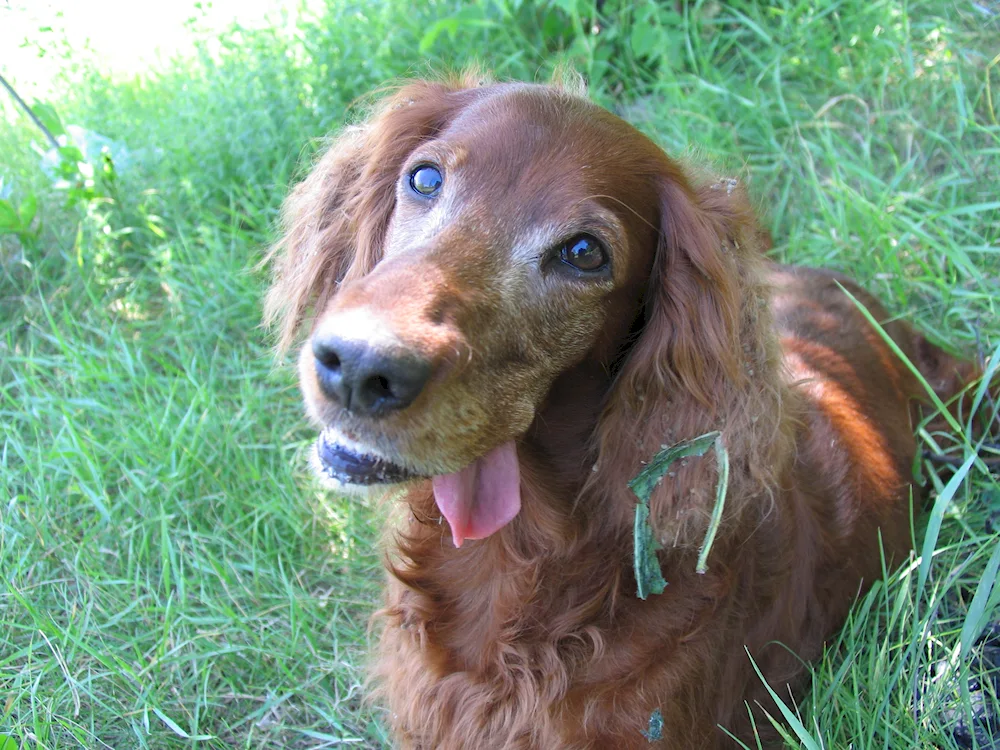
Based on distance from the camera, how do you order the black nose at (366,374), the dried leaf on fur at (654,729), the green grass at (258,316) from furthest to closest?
the green grass at (258,316)
the dried leaf on fur at (654,729)
the black nose at (366,374)

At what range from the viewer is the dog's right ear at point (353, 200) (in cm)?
233

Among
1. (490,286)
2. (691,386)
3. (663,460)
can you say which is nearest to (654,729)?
(663,460)

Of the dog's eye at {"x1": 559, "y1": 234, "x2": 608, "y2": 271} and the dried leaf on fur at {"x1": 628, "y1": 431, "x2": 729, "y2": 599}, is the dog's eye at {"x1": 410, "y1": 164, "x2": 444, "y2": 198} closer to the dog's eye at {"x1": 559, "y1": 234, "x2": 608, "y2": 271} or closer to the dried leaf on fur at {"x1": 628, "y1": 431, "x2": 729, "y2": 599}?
the dog's eye at {"x1": 559, "y1": 234, "x2": 608, "y2": 271}

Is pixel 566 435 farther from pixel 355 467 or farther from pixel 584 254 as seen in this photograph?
pixel 355 467

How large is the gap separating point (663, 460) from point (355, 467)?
30.7 inches

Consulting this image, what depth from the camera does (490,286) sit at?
1868 millimetres

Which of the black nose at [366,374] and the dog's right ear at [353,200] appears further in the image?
the dog's right ear at [353,200]

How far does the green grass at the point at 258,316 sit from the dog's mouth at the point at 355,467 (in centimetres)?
114

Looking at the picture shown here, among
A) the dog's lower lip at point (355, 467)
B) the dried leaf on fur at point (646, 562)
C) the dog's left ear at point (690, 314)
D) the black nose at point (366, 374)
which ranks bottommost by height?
the dried leaf on fur at point (646, 562)

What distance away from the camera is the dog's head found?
1.63m

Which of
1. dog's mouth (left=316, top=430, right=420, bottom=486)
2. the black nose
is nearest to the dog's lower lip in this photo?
dog's mouth (left=316, top=430, right=420, bottom=486)

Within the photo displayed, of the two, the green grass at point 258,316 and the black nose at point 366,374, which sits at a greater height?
the black nose at point 366,374

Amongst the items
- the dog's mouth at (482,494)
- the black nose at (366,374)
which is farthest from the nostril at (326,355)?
the dog's mouth at (482,494)

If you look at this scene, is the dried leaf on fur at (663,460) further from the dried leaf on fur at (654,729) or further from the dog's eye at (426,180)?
the dog's eye at (426,180)
